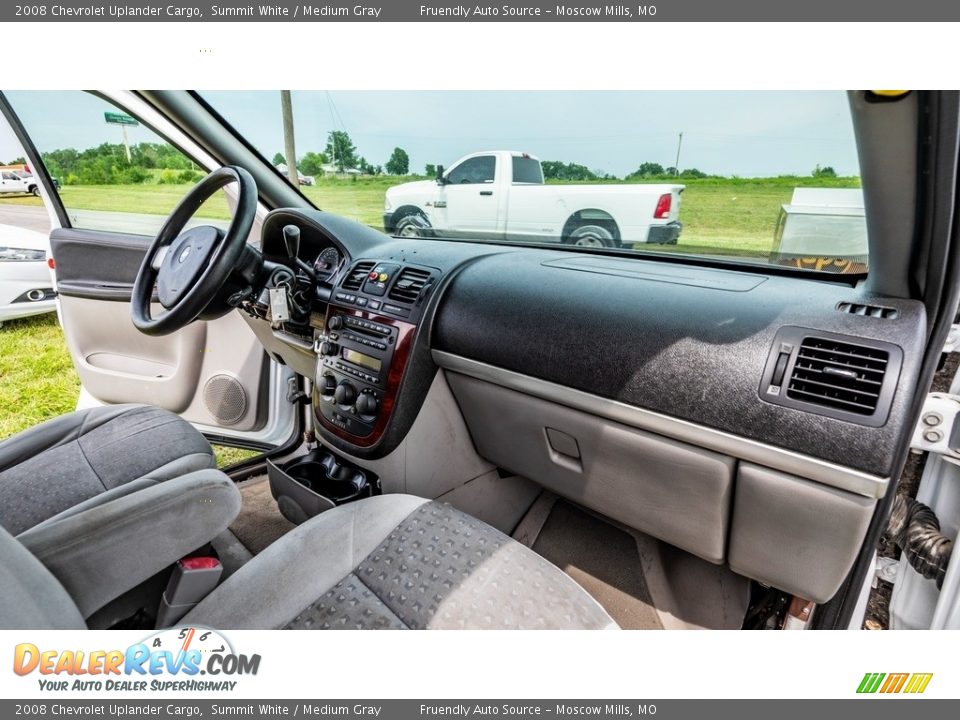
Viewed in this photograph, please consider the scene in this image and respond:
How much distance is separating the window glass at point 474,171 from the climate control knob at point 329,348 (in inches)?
81.1

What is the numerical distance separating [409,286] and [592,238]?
880 millimetres

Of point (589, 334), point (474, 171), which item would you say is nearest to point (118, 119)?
point (589, 334)

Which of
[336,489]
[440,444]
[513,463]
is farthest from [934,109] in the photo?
[336,489]

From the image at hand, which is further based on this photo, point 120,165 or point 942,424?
Answer: point 120,165

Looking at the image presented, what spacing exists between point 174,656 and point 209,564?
23 cm

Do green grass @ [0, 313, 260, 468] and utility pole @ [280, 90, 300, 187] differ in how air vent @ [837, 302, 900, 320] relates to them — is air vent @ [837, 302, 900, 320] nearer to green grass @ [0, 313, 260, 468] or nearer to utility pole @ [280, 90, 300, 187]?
utility pole @ [280, 90, 300, 187]

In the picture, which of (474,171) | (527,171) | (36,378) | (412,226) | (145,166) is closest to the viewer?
(145,166)

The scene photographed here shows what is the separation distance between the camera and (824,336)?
0.99 metres

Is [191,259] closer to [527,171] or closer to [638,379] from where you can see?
[638,379]

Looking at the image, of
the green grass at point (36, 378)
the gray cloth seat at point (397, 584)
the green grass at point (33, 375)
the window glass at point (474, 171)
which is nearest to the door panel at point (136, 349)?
the green grass at point (36, 378)

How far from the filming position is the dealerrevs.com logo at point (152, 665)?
2.74 feet

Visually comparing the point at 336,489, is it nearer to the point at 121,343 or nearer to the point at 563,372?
the point at 563,372

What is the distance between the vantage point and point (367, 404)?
160 cm

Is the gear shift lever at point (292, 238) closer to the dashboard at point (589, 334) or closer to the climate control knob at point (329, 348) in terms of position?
the dashboard at point (589, 334)
